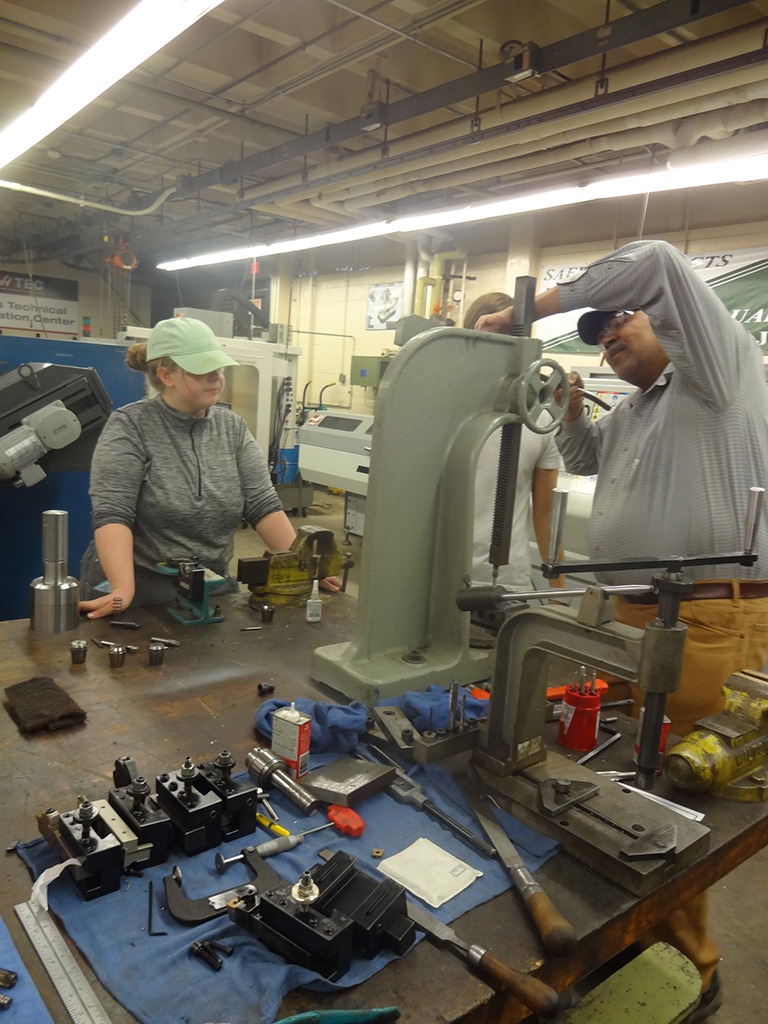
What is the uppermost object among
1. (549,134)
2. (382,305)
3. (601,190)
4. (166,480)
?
(549,134)

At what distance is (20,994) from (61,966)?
0.04 metres

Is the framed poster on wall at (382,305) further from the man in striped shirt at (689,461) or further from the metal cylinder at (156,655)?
the metal cylinder at (156,655)

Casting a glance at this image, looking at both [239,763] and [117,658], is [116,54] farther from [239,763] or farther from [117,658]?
[239,763]

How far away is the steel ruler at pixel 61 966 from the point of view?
615 millimetres

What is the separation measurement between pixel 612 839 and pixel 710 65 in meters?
2.90

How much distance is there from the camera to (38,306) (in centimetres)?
802

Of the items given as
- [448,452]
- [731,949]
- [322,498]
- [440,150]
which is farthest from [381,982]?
[322,498]

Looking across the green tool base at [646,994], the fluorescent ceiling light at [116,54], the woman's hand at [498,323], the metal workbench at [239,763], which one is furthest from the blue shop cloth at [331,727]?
the fluorescent ceiling light at [116,54]

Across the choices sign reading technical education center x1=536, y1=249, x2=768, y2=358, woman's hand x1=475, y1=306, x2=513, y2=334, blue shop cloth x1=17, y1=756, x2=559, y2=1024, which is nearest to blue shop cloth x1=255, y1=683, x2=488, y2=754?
blue shop cloth x1=17, y1=756, x2=559, y2=1024

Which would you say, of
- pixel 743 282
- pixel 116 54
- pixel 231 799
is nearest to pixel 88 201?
pixel 116 54

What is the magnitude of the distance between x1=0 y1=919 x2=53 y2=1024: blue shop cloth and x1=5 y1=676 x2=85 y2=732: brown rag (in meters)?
0.43

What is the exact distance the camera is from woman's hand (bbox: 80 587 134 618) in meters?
1.56

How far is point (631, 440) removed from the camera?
5.23 feet

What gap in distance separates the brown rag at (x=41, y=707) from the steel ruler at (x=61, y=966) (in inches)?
15.1
